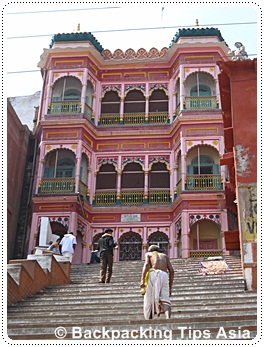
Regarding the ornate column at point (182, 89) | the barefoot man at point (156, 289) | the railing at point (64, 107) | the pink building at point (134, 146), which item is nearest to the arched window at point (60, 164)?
the pink building at point (134, 146)

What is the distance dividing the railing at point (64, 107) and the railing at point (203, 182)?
581 centimetres

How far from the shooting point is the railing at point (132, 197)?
75.8ft

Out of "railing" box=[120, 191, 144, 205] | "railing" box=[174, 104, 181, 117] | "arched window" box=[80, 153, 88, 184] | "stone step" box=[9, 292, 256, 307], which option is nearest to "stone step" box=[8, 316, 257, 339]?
"stone step" box=[9, 292, 256, 307]

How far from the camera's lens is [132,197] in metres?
23.2

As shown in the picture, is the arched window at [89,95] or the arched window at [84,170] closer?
the arched window at [84,170]

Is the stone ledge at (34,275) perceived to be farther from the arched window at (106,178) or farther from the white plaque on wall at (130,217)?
the arched window at (106,178)

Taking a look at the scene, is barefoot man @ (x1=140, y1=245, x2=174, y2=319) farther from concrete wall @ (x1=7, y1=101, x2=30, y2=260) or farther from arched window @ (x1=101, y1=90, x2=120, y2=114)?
arched window @ (x1=101, y1=90, x2=120, y2=114)

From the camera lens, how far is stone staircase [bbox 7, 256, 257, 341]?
25.7ft

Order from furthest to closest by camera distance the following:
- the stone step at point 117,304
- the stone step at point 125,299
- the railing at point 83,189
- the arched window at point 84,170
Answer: the arched window at point 84,170 < the railing at point 83,189 < the stone step at point 125,299 < the stone step at point 117,304

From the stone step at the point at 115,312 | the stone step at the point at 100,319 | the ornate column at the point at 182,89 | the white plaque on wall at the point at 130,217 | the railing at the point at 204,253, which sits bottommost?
the stone step at the point at 100,319

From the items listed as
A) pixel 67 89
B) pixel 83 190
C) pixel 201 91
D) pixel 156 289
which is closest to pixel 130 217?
pixel 83 190

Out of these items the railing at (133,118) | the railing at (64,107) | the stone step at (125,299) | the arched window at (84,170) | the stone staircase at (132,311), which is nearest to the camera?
the stone staircase at (132,311)

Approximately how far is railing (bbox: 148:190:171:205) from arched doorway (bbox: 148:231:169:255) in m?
1.28
